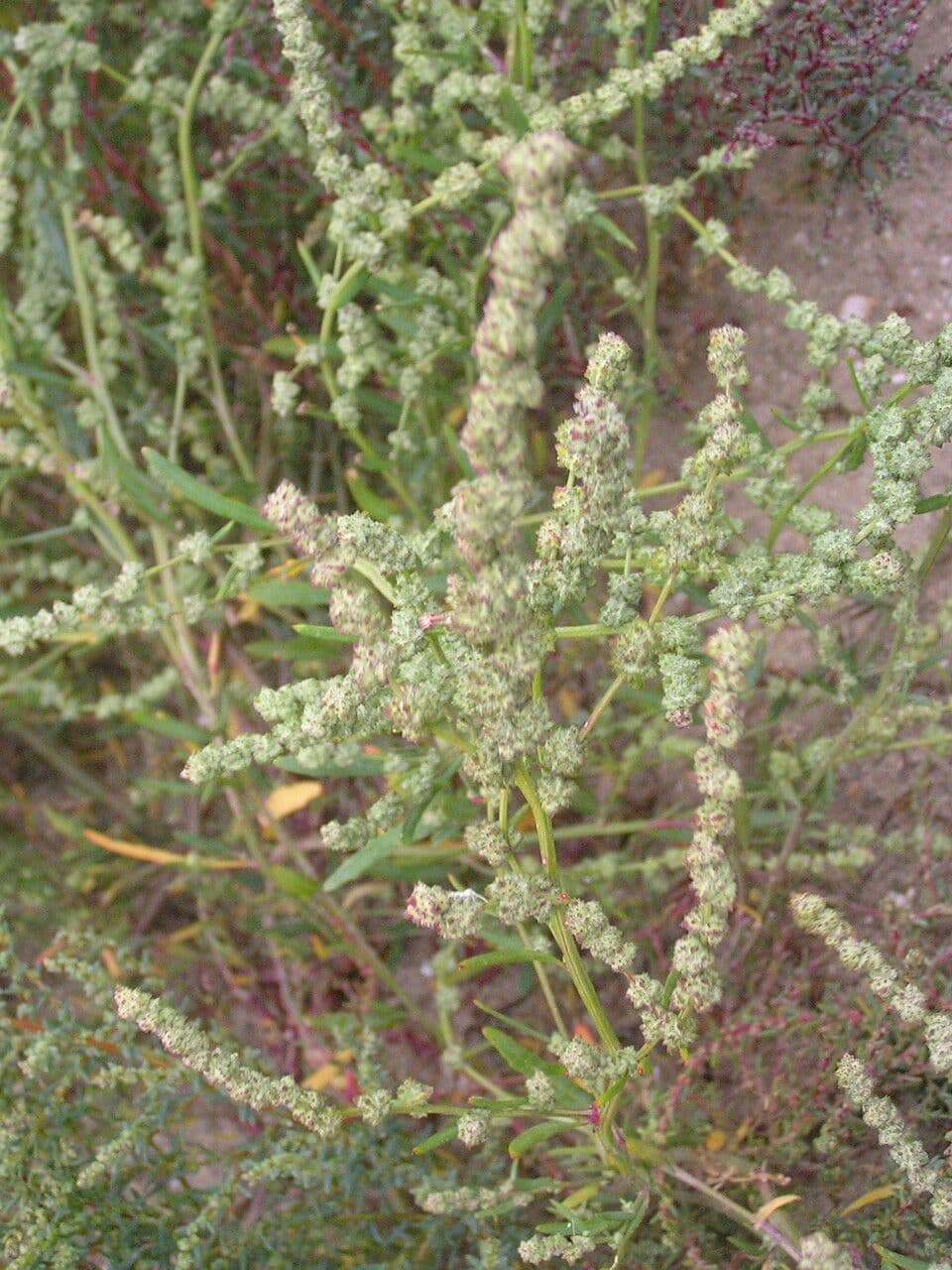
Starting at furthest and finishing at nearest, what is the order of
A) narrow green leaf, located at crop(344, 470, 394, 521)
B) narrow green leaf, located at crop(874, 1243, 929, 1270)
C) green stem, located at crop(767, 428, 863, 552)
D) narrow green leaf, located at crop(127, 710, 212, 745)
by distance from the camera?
narrow green leaf, located at crop(127, 710, 212, 745), narrow green leaf, located at crop(344, 470, 394, 521), green stem, located at crop(767, 428, 863, 552), narrow green leaf, located at crop(874, 1243, 929, 1270)

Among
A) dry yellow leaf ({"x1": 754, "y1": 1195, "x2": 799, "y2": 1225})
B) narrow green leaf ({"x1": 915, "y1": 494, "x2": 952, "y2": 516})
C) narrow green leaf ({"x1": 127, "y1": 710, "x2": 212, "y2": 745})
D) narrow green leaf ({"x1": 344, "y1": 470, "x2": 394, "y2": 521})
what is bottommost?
dry yellow leaf ({"x1": 754, "y1": 1195, "x2": 799, "y2": 1225})

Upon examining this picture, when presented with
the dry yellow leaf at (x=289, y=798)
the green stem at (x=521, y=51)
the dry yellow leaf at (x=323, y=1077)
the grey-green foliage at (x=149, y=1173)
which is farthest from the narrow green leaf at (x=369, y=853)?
the green stem at (x=521, y=51)

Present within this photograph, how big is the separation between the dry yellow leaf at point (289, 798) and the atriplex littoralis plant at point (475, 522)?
0.03m

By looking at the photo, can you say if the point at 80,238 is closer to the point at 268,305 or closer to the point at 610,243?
the point at 268,305

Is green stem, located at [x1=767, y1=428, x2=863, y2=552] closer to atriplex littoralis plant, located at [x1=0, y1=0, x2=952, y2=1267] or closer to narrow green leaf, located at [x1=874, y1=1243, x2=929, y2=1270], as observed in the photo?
atriplex littoralis plant, located at [x1=0, y1=0, x2=952, y2=1267]

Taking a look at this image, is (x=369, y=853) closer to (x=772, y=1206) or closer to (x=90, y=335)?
(x=772, y=1206)

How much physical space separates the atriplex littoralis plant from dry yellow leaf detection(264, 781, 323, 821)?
32 mm

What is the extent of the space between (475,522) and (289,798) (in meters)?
0.90

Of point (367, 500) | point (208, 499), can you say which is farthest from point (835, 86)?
point (208, 499)

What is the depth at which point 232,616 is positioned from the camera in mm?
1605

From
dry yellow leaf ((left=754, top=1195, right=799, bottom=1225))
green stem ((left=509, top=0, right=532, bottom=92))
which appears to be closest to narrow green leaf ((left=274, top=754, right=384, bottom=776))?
dry yellow leaf ((left=754, top=1195, right=799, bottom=1225))

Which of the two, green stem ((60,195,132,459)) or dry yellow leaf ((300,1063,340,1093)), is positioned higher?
green stem ((60,195,132,459))

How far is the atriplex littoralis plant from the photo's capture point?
0.85 meters

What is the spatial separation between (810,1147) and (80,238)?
4.46 ft
